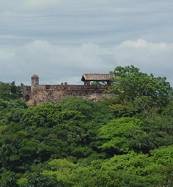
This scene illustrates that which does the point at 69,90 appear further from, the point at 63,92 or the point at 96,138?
the point at 96,138

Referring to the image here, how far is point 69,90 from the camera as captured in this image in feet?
310

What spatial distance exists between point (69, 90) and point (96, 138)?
41.9 feet

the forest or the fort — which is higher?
the fort

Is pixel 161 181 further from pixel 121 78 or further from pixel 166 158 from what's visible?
pixel 121 78

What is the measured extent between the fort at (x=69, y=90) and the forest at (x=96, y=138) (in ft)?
4.68

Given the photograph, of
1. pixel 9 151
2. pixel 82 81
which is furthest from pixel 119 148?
pixel 82 81

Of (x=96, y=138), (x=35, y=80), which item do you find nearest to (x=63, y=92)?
(x=35, y=80)

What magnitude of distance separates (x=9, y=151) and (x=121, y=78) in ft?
52.7

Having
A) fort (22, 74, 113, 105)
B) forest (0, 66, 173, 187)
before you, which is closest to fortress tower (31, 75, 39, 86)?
fort (22, 74, 113, 105)

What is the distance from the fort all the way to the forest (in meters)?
Result: 1.43

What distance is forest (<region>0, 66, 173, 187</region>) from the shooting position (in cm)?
7281

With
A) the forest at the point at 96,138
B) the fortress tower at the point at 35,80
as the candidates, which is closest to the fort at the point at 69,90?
the fortress tower at the point at 35,80

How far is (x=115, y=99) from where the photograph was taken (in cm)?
9125

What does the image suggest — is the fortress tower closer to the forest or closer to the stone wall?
the stone wall
